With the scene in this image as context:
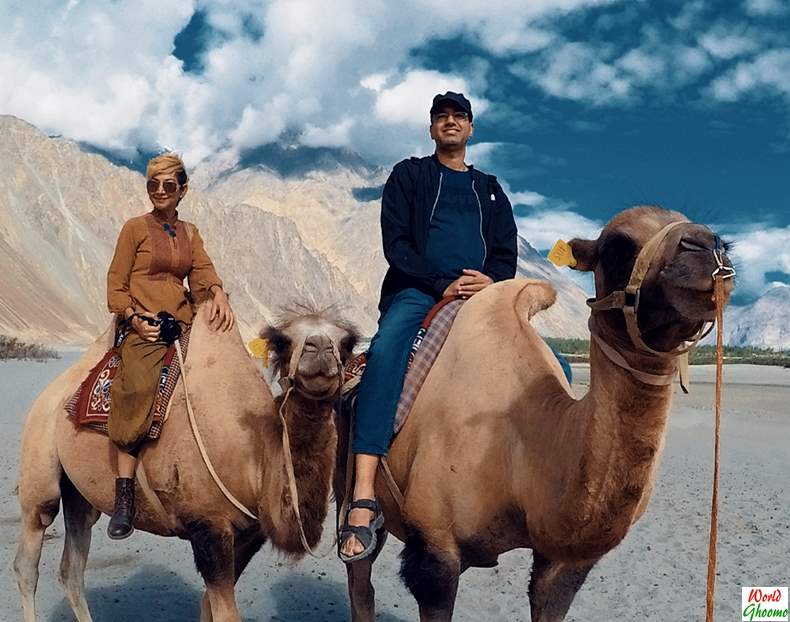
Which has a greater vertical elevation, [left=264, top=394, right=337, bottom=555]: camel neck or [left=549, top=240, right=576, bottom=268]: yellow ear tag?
[left=549, top=240, right=576, bottom=268]: yellow ear tag

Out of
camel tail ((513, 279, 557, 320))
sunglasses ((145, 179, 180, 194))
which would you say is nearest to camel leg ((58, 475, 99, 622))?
sunglasses ((145, 179, 180, 194))

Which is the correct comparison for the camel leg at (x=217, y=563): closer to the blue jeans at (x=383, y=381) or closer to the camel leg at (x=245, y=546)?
the camel leg at (x=245, y=546)

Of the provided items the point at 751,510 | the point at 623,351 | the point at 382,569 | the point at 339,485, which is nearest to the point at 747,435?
the point at 751,510

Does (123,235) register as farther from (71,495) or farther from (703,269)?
(703,269)

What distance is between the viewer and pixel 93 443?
4652 millimetres

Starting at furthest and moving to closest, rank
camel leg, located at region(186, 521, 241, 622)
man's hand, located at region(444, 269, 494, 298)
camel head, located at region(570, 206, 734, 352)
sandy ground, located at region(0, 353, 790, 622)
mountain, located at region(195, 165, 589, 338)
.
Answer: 1. mountain, located at region(195, 165, 589, 338)
2. sandy ground, located at region(0, 353, 790, 622)
3. man's hand, located at region(444, 269, 494, 298)
4. camel leg, located at region(186, 521, 241, 622)
5. camel head, located at region(570, 206, 734, 352)

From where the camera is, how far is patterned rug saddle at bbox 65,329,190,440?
439cm

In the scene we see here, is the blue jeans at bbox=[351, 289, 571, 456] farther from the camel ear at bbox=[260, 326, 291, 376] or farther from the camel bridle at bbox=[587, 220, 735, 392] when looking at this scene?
the camel bridle at bbox=[587, 220, 735, 392]

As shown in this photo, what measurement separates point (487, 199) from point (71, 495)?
3251 millimetres

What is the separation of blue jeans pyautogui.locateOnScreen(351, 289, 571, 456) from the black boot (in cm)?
132

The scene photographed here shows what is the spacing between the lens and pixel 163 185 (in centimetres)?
469

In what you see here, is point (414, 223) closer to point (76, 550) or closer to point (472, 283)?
point (472, 283)

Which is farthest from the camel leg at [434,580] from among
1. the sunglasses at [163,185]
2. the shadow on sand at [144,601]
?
the shadow on sand at [144,601]

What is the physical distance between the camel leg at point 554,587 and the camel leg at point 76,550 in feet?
10.0
